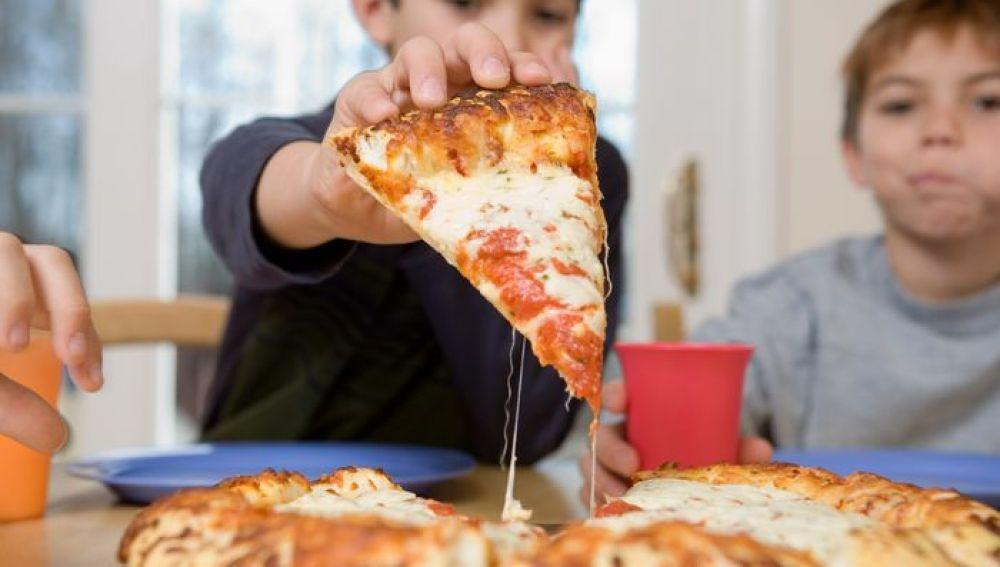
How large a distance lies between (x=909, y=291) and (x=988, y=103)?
33cm

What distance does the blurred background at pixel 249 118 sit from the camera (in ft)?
8.00

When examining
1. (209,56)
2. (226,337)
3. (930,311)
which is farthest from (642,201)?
(226,337)

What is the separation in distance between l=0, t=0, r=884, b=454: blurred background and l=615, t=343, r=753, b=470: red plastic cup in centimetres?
165

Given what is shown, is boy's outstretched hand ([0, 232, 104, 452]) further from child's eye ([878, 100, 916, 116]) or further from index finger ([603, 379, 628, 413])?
child's eye ([878, 100, 916, 116])

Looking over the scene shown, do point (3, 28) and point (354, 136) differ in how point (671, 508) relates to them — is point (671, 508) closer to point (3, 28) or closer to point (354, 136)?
point (354, 136)

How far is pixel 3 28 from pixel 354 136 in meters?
2.24

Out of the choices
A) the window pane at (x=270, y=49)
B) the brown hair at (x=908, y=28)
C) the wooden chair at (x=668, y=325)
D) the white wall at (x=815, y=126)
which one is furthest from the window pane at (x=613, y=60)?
the brown hair at (x=908, y=28)

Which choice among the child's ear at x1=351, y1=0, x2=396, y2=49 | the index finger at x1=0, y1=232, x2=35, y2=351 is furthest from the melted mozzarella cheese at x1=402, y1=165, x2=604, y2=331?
the child's ear at x1=351, y1=0, x2=396, y2=49

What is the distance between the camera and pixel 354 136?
665mm

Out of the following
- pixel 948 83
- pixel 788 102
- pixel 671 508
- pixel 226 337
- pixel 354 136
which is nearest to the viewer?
pixel 671 508

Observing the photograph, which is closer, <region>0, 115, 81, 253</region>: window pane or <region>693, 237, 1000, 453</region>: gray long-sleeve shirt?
<region>693, 237, 1000, 453</region>: gray long-sleeve shirt

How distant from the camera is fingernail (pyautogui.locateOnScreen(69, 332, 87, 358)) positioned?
24.4 inches

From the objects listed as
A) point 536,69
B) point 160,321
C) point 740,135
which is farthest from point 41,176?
point 536,69

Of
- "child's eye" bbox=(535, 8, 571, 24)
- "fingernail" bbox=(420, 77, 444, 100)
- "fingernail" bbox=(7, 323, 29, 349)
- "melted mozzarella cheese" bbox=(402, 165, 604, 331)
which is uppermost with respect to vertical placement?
"child's eye" bbox=(535, 8, 571, 24)
